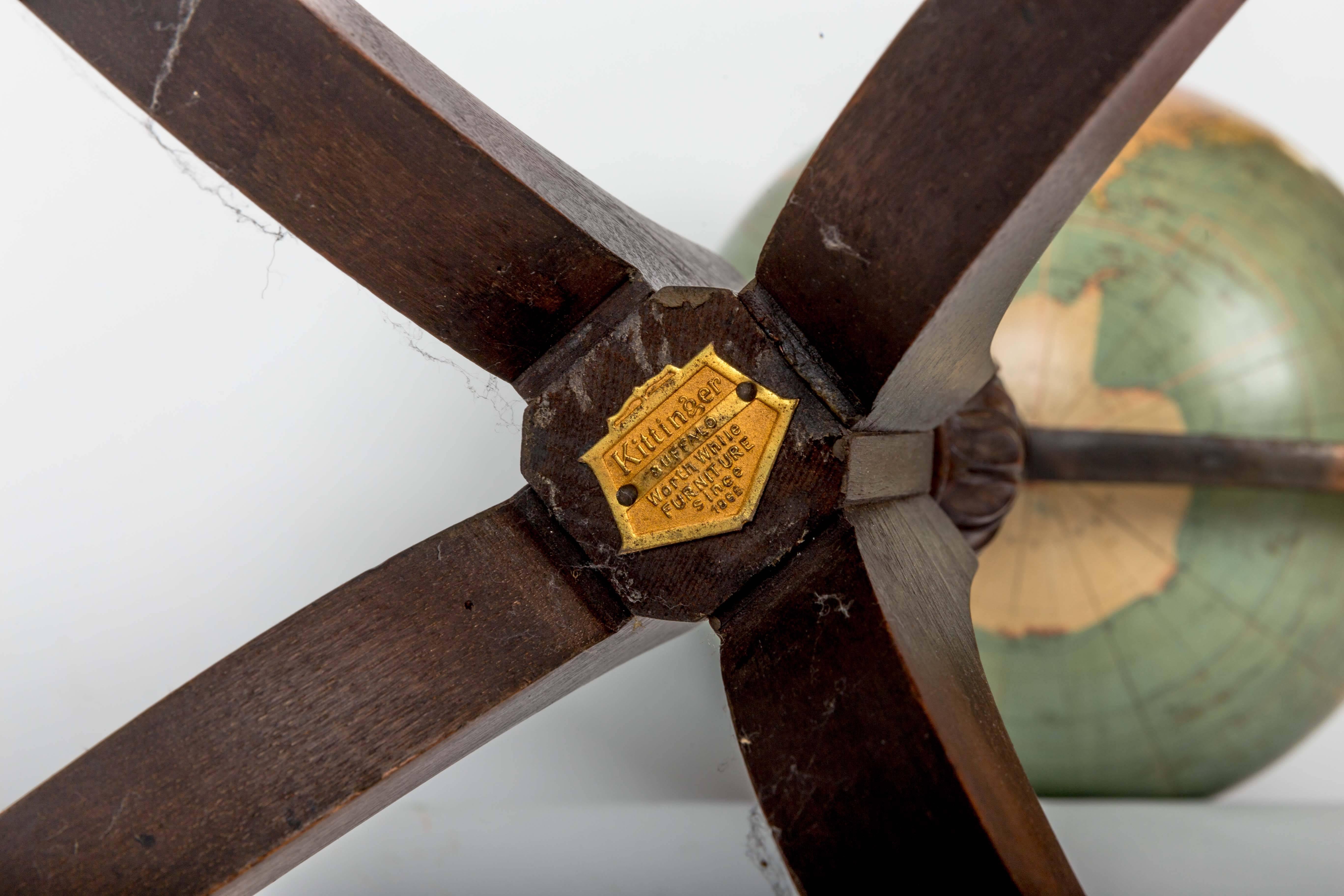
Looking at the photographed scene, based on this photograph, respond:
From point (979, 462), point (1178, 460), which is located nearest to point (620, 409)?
point (979, 462)

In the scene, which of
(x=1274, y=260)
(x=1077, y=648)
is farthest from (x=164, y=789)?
(x=1274, y=260)

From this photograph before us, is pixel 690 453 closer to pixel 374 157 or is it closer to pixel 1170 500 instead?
pixel 374 157

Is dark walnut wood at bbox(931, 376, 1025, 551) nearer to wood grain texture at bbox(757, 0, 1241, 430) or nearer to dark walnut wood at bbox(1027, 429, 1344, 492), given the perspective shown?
dark walnut wood at bbox(1027, 429, 1344, 492)

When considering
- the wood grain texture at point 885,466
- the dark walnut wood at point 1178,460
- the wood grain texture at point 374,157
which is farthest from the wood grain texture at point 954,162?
the dark walnut wood at point 1178,460

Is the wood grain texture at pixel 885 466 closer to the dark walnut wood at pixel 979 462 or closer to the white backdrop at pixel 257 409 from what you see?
the dark walnut wood at pixel 979 462

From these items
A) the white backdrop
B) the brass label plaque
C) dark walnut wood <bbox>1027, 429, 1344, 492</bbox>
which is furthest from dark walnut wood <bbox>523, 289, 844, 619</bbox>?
dark walnut wood <bbox>1027, 429, 1344, 492</bbox>

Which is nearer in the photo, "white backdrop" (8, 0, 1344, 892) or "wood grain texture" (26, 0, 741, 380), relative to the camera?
"wood grain texture" (26, 0, 741, 380)

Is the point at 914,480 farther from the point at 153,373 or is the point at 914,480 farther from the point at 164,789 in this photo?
the point at 153,373
